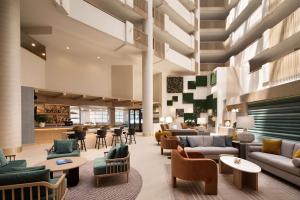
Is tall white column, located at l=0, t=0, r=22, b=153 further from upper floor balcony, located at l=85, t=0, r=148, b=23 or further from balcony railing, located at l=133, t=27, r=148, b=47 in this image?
balcony railing, located at l=133, t=27, r=148, b=47

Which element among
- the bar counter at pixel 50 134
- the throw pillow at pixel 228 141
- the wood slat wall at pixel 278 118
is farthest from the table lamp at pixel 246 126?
the bar counter at pixel 50 134

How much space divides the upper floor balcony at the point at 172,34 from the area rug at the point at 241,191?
12973 mm

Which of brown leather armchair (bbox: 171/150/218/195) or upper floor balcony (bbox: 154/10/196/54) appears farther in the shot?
upper floor balcony (bbox: 154/10/196/54)

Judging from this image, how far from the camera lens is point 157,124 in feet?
56.9

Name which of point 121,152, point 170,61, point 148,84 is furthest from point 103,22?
point 121,152

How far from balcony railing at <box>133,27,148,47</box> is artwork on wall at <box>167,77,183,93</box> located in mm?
6260

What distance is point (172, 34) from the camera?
1702 centimetres

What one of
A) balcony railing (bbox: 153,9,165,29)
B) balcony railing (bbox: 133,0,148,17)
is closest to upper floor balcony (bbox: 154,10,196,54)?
balcony railing (bbox: 153,9,165,29)

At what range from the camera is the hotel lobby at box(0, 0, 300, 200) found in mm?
4289

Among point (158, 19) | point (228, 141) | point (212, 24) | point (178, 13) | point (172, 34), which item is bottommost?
point (228, 141)

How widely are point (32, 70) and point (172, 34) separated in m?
10.5

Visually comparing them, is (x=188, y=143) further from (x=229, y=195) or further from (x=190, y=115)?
(x=190, y=115)

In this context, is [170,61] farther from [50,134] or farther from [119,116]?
[50,134]

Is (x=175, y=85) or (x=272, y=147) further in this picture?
(x=175, y=85)
